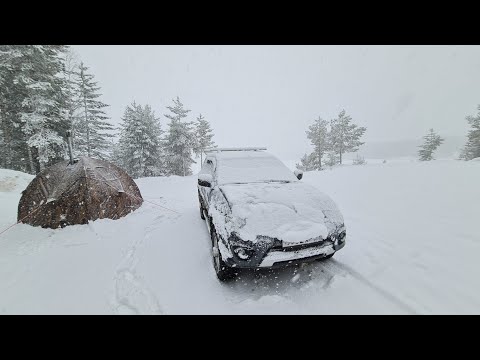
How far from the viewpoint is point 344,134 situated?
30.9 meters

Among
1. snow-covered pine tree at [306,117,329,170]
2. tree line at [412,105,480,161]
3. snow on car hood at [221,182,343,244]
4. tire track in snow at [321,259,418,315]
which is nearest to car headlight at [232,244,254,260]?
snow on car hood at [221,182,343,244]

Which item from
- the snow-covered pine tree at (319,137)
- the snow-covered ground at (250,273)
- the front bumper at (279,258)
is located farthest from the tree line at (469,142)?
the front bumper at (279,258)

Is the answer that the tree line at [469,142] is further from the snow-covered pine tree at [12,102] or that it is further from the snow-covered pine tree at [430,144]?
the snow-covered pine tree at [12,102]

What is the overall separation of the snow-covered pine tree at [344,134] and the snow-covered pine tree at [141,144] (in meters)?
24.5

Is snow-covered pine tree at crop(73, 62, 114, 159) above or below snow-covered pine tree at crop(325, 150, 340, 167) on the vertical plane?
above

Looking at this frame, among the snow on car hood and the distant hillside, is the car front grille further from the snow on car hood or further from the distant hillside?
the distant hillside

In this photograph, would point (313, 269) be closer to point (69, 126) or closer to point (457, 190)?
point (457, 190)

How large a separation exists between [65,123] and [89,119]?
10276mm

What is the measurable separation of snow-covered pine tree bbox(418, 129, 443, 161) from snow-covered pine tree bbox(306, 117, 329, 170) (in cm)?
1372

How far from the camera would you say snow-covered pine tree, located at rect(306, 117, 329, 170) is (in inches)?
1232

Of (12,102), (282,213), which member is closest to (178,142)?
(12,102)

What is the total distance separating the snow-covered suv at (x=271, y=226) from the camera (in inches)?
103
